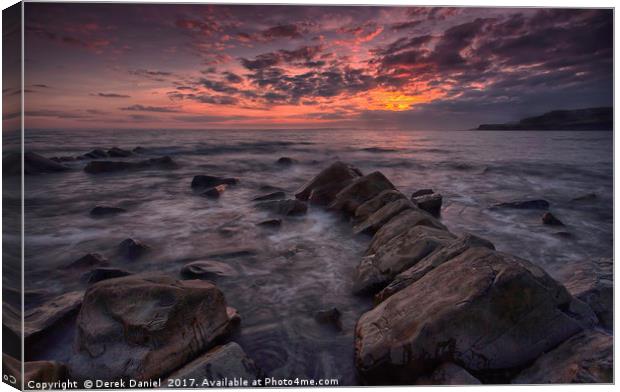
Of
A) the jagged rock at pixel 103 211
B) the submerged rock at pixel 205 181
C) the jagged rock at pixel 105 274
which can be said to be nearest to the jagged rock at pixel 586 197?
the jagged rock at pixel 105 274

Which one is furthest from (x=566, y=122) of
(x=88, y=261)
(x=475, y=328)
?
(x=88, y=261)

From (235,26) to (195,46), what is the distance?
572 millimetres

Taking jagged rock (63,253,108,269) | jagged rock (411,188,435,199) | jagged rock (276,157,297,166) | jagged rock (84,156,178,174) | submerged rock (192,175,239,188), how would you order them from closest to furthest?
jagged rock (63,253,108,269) → jagged rock (411,188,435,199) → jagged rock (84,156,178,174) → submerged rock (192,175,239,188) → jagged rock (276,157,297,166)

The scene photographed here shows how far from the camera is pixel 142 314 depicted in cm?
292

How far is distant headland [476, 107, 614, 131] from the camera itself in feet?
13.2

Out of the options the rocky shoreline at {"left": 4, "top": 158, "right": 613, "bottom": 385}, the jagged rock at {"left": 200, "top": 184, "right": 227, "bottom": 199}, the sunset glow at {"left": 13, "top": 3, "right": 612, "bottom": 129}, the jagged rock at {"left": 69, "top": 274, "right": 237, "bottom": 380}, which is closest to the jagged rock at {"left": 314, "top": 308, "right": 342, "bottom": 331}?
the rocky shoreline at {"left": 4, "top": 158, "right": 613, "bottom": 385}

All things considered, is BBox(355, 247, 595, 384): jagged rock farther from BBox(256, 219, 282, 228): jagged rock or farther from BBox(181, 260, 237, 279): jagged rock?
BBox(256, 219, 282, 228): jagged rock

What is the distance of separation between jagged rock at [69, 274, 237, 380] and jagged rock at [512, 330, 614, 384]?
2.21 m

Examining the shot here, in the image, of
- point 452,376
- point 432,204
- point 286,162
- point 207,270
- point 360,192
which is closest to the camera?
point 452,376

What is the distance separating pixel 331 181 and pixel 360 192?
33.9 inches

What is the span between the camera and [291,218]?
20.2 ft

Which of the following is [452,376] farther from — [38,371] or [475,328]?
[38,371]

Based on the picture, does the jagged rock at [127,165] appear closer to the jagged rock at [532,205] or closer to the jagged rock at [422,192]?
the jagged rock at [422,192]

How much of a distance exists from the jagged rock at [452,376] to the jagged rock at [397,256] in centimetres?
114
